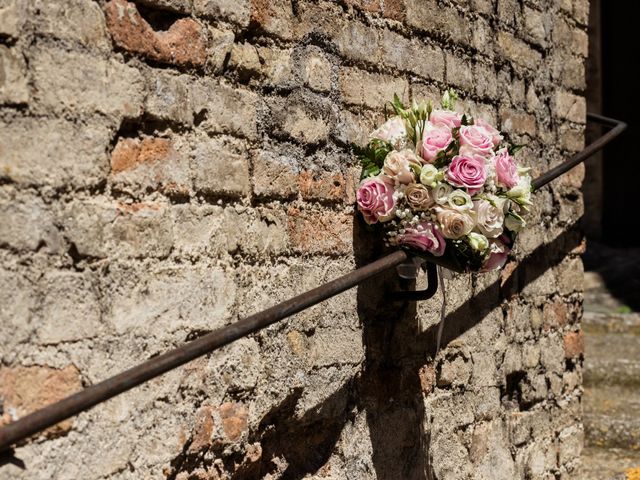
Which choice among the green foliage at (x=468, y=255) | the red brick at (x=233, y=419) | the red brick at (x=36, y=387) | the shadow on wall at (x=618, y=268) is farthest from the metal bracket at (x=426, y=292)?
the shadow on wall at (x=618, y=268)

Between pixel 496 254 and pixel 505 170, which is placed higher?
pixel 505 170

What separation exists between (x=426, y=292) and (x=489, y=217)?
0.26m

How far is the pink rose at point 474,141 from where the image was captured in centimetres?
250

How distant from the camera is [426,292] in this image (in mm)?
2602

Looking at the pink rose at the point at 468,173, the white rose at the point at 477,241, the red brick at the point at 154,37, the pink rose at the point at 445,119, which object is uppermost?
the red brick at the point at 154,37

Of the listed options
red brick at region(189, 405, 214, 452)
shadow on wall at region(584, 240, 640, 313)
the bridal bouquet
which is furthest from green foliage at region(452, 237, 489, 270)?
shadow on wall at region(584, 240, 640, 313)

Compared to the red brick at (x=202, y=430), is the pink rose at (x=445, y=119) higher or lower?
higher

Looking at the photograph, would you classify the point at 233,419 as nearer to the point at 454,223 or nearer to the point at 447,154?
the point at 454,223

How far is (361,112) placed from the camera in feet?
8.51

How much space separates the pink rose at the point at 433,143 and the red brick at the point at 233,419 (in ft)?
2.57

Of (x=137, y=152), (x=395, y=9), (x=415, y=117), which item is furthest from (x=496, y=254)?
(x=137, y=152)

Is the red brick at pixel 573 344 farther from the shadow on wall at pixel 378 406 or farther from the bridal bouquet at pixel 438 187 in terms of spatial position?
the bridal bouquet at pixel 438 187

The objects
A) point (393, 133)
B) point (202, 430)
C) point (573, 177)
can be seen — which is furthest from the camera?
point (573, 177)

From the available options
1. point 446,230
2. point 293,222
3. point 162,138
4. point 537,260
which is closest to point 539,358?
point 537,260
